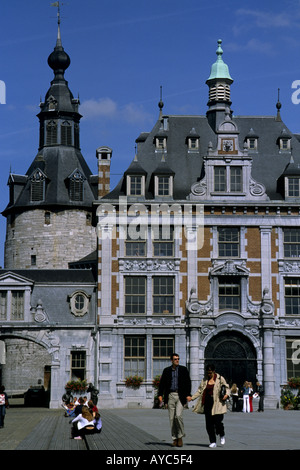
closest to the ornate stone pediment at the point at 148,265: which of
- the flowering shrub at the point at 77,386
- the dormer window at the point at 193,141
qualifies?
the flowering shrub at the point at 77,386

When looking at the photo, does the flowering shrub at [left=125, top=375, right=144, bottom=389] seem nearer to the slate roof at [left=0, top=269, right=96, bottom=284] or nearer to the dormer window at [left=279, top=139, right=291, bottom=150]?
the slate roof at [left=0, top=269, right=96, bottom=284]

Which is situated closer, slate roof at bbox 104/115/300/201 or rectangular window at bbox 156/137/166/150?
slate roof at bbox 104/115/300/201

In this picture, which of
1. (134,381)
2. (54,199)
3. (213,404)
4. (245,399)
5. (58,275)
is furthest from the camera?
(54,199)

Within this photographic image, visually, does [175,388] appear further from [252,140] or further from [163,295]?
[252,140]

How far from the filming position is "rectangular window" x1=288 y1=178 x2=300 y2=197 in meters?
49.4

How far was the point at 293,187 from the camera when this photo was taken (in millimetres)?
49531

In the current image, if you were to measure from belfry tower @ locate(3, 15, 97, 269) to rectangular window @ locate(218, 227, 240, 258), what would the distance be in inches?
1017

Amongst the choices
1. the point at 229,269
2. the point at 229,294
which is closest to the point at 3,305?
the point at 229,294

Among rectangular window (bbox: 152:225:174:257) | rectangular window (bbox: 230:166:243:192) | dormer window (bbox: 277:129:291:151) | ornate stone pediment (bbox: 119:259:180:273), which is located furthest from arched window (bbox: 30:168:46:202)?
rectangular window (bbox: 230:166:243:192)

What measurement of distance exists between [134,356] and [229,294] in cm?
643

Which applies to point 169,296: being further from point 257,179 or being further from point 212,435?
point 212,435

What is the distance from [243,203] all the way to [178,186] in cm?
420

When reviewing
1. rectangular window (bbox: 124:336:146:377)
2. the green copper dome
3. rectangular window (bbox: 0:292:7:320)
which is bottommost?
rectangular window (bbox: 124:336:146:377)

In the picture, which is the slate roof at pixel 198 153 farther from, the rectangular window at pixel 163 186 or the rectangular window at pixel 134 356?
the rectangular window at pixel 134 356
